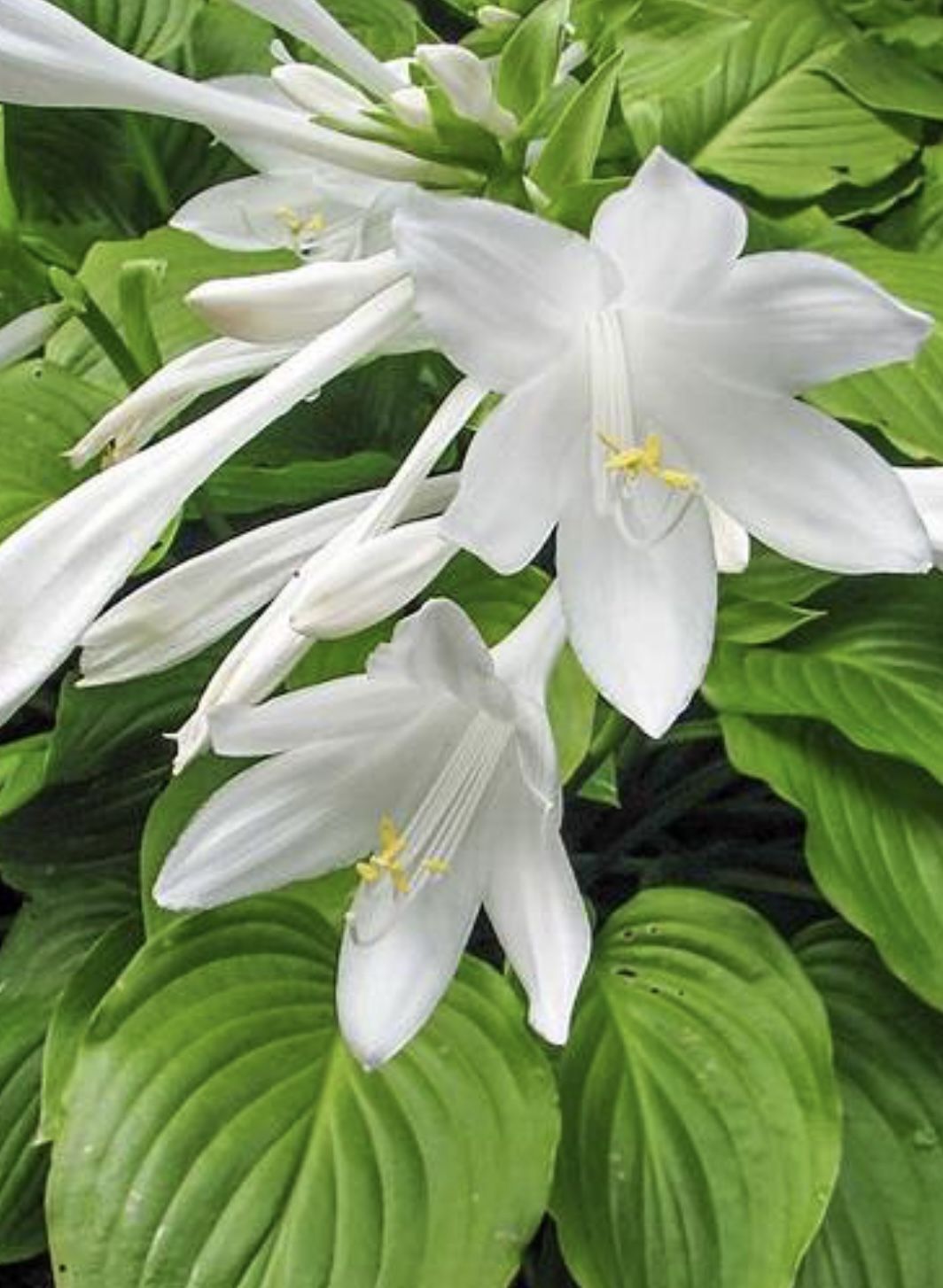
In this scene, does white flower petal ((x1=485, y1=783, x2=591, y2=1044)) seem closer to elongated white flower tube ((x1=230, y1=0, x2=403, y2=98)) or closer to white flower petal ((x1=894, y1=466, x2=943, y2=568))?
white flower petal ((x1=894, y1=466, x2=943, y2=568))

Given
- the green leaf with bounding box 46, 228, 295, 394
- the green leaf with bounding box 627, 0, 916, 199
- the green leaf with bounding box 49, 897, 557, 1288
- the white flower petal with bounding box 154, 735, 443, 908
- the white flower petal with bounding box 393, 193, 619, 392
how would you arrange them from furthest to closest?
the green leaf with bounding box 627, 0, 916, 199 < the green leaf with bounding box 46, 228, 295, 394 < the green leaf with bounding box 49, 897, 557, 1288 < the white flower petal with bounding box 154, 735, 443, 908 < the white flower petal with bounding box 393, 193, 619, 392

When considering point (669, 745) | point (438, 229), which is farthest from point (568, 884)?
point (669, 745)

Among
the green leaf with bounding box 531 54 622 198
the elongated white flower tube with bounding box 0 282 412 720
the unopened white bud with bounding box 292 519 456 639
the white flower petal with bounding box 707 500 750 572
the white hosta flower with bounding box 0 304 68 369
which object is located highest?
the green leaf with bounding box 531 54 622 198

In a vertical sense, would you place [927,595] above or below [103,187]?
below

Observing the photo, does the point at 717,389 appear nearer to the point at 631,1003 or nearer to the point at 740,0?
the point at 631,1003

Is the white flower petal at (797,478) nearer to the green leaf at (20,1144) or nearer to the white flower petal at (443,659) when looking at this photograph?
the white flower petal at (443,659)

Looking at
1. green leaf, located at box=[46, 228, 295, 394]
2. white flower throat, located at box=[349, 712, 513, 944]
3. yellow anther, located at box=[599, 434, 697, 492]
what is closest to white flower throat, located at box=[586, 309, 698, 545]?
yellow anther, located at box=[599, 434, 697, 492]
